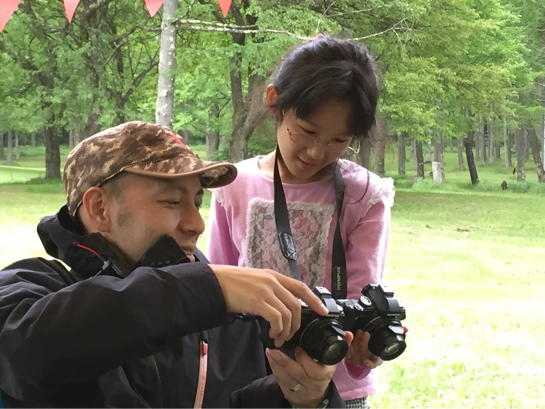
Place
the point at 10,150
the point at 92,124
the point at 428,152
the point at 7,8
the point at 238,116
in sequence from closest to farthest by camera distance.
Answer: the point at 7,8 → the point at 92,124 → the point at 10,150 → the point at 238,116 → the point at 428,152

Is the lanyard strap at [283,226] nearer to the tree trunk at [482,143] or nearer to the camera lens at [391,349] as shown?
the camera lens at [391,349]

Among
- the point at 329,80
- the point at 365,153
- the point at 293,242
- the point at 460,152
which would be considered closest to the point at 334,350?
the point at 293,242

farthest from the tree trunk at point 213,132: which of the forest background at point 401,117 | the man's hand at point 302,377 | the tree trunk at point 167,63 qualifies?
→ the man's hand at point 302,377

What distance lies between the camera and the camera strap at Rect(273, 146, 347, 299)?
39.5 inches

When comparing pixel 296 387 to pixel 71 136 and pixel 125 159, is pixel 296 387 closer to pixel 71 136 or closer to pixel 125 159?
pixel 125 159

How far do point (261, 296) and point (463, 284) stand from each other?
2827 mm

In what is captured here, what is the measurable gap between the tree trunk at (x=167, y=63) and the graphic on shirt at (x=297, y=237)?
1991mm

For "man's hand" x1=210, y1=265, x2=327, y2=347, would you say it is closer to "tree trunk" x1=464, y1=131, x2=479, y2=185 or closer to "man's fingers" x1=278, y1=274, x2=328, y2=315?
"man's fingers" x1=278, y1=274, x2=328, y2=315

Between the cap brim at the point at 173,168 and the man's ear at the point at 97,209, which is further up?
the cap brim at the point at 173,168

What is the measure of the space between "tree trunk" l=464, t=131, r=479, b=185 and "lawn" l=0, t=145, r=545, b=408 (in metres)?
0.06

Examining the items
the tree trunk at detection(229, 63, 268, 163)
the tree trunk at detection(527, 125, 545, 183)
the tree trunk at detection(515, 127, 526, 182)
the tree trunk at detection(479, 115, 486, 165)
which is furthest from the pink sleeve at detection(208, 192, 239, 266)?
the tree trunk at detection(479, 115, 486, 165)

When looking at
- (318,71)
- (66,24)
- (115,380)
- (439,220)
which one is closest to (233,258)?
(318,71)

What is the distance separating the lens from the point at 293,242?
1033 millimetres

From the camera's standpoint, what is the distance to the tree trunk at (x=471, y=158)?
469 centimetres
